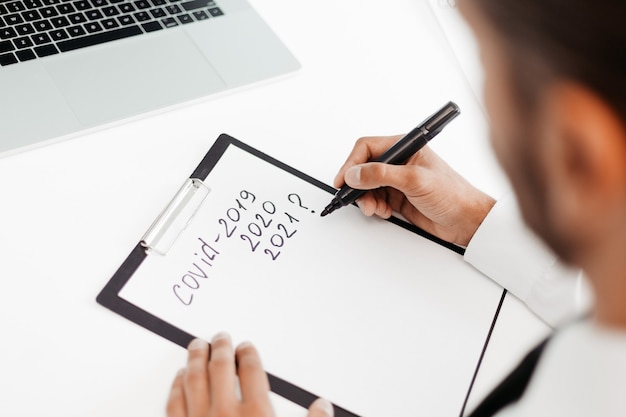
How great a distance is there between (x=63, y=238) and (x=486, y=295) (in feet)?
1.39

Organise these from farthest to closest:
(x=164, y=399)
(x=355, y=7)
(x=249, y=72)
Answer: (x=355, y=7) → (x=249, y=72) → (x=164, y=399)

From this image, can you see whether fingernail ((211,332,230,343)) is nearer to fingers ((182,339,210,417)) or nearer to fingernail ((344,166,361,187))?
fingers ((182,339,210,417))

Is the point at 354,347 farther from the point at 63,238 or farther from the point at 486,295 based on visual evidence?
the point at 63,238

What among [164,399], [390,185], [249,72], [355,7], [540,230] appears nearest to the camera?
[540,230]

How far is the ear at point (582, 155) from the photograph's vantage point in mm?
304

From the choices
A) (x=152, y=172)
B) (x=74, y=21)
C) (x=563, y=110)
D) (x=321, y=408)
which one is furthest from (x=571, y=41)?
(x=74, y=21)

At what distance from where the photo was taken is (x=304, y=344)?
59 cm

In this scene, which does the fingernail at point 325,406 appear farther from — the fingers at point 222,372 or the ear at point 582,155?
the ear at point 582,155

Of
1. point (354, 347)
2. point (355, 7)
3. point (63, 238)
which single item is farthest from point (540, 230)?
point (355, 7)

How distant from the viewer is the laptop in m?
0.68

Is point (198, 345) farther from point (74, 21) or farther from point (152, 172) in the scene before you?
point (74, 21)

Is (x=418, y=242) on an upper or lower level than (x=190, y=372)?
upper

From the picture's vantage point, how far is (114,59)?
0.74 m

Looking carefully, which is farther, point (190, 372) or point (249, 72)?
point (249, 72)
